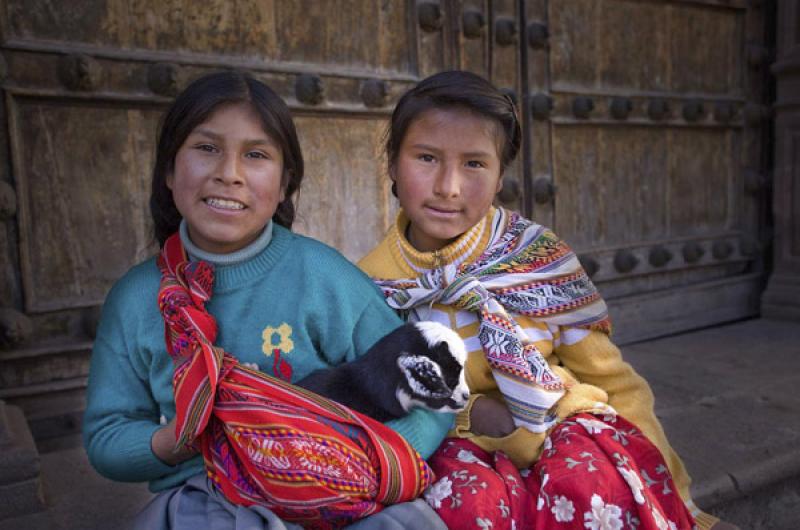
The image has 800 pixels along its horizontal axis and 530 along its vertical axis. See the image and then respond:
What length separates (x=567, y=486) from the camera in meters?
1.12

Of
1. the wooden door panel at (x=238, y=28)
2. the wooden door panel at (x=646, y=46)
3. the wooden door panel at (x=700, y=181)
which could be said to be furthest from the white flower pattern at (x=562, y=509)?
the wooden door panel at (x=700, y=181)

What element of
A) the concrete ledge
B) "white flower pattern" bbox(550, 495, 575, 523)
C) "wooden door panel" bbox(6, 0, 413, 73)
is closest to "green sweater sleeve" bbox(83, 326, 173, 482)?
"white flower pattern" bbox(550, 495, 575, 523)

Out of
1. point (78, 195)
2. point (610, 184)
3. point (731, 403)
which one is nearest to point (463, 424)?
point (78, 195)

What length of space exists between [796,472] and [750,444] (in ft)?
0.41

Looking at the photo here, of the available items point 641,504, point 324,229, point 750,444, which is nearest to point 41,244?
point 324,229

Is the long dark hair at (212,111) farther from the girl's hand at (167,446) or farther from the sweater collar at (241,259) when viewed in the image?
the girl's hand at (167,446)

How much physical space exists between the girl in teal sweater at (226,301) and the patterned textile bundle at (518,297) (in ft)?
0.47

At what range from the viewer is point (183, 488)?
1052mm

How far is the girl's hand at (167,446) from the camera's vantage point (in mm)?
1035

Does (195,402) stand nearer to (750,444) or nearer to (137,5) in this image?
(137,5)

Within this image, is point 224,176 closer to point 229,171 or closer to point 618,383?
point 229,171

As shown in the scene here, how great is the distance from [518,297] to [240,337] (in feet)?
1.69

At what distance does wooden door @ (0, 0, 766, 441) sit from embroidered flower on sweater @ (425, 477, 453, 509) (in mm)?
1108

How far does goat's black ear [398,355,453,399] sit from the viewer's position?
1.02m
